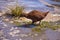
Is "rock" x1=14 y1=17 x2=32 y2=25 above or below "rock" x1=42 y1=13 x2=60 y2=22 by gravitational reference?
above

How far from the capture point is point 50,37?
8.88ft

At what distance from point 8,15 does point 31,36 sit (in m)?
1.22

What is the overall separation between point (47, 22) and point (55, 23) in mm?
152

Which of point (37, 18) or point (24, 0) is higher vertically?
point (37, 18)

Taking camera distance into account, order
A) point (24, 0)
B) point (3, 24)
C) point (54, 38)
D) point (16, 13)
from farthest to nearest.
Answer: point (24, 0), point (16, 13), point (3, 24), point (54, 38)

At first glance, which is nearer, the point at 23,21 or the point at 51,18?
the point at 23,21

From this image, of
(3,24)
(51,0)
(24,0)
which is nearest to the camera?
(3,24)

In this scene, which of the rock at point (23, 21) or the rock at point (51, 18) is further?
the rock at point (51, 18)

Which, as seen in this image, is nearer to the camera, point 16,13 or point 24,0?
point 16,13

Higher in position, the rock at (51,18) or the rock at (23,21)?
the rock at (23,21)

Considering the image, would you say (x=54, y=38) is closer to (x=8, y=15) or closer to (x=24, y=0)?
(x=8, y=15)

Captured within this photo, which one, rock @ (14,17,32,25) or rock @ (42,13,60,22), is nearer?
rock @ (14,17,32,25)

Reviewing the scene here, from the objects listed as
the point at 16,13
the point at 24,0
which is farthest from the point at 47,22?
the point at 24,0

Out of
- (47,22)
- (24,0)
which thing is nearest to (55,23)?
(47,22)
